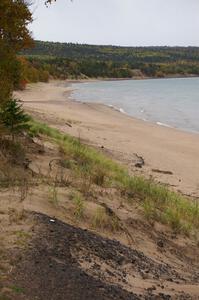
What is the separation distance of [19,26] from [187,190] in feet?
19.5

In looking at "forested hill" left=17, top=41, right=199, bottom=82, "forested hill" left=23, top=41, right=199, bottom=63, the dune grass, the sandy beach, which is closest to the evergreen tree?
the dune grass

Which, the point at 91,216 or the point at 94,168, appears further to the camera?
the point at 94,168

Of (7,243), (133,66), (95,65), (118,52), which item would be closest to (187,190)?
(7,243)

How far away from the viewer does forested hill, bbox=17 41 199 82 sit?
281 feet

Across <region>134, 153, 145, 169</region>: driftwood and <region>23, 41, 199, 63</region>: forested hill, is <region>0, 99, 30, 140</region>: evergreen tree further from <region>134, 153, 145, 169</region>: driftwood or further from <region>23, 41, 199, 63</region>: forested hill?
<region>23, 41, 199, 63</region>: forested hill

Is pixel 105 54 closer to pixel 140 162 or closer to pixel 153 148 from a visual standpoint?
pixel 153 148

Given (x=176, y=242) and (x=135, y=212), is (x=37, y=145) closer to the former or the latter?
(x=135, y=212)

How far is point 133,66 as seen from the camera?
117875 mm

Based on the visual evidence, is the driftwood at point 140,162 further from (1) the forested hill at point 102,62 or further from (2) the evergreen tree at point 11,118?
(1) the forested hill at point 102,62

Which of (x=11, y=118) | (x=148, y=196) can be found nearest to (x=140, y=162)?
(x=11, y=118)

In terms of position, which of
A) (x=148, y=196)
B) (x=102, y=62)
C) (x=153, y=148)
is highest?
(x=148, y=196)

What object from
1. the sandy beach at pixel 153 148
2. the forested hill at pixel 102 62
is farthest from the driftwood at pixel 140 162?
the forested hill at pixel 102 62

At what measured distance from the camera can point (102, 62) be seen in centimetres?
10675

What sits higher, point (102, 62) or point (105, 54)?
point (105, 54)
